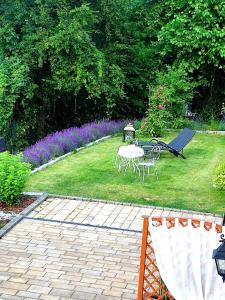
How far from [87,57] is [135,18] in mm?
4466

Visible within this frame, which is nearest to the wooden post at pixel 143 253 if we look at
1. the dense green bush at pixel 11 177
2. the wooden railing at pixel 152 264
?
the wooden railing at pixel 152 264

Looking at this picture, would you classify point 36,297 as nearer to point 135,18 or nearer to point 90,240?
point 90,240

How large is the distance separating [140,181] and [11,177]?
331cm

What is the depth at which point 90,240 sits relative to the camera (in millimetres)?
7875

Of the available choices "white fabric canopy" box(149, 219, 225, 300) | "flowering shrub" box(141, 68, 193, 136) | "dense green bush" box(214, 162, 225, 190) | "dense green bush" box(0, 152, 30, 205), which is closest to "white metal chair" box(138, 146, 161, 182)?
"dense green bush" box(214, 162, 225, 190)

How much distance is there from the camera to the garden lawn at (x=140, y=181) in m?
10.0

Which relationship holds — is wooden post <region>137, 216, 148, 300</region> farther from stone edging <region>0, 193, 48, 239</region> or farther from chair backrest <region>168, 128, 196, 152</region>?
chair backrest <region>168, 128, 196, 152</region>

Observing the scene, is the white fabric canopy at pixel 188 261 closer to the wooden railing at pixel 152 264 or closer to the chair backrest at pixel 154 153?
the wooden railing at pixel 152 264

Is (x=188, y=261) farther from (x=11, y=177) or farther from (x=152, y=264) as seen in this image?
(x=11, y=177)

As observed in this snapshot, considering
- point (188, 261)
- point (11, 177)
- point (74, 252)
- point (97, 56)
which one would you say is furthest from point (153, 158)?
point (188, 261)

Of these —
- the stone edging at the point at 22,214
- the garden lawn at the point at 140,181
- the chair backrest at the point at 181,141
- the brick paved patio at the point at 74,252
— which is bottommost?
the brick paved patio at the point at 74,252

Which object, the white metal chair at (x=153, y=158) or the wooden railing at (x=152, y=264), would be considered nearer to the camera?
the wooden railing at (x=152, y=264)

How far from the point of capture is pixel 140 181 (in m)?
11.3

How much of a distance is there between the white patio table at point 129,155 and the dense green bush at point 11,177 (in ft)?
8.94
